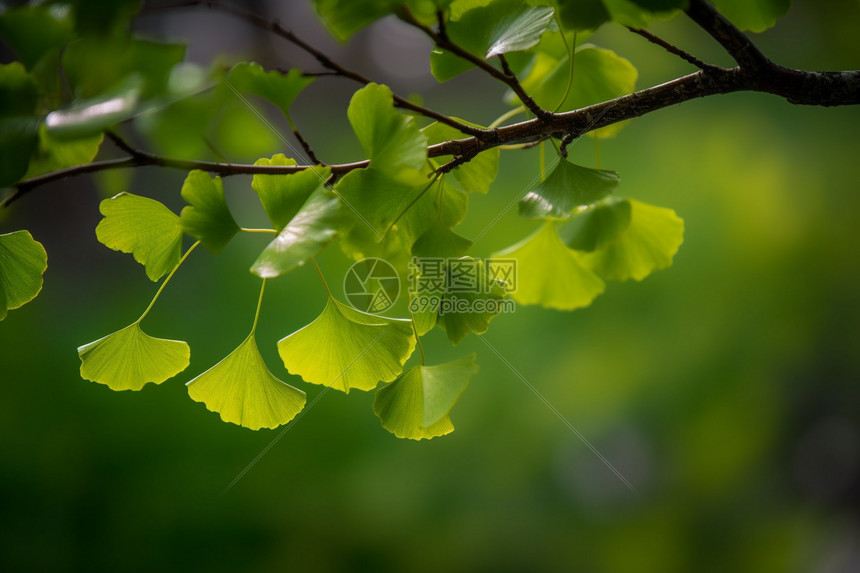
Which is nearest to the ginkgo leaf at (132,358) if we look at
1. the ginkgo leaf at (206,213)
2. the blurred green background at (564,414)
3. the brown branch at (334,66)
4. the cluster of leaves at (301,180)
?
the cluster of leaves at (301,180)

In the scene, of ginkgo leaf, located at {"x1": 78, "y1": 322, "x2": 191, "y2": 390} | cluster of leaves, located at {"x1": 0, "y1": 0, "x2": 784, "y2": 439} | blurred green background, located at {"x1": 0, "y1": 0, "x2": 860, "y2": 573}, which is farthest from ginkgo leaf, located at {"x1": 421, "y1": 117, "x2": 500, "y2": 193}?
blurred green background, located at {"x1": 0, "y1": 0, "x2": 860, "y2": 573}

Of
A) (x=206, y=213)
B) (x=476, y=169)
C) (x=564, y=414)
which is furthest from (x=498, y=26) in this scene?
(x=564, y=414)

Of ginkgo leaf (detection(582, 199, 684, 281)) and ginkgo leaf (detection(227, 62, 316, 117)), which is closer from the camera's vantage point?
ginkgo leaf (detection(227, 62, 316, 117))

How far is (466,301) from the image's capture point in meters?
0.33

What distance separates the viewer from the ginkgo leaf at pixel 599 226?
0.42 m

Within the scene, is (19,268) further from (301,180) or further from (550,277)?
(550,277)

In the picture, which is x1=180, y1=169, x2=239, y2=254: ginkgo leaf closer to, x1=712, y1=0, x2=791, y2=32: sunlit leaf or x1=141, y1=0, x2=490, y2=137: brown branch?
x1=141, y1=0, x2=490, y2=137: brown branch

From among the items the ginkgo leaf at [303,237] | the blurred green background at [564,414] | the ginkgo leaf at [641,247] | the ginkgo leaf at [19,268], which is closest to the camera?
the ginkgo leaf at [303,237]

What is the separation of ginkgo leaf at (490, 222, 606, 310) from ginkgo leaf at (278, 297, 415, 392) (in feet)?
0.69

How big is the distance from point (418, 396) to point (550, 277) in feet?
0.79

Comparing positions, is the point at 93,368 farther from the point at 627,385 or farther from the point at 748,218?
the point at 748,218

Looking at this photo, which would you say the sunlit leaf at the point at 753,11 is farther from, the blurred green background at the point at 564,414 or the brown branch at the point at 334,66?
the blurred green background at the point at 564,414

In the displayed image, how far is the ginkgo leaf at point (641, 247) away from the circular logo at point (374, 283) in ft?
0.71

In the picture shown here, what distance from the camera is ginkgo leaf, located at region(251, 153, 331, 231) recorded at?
0.28 metres
